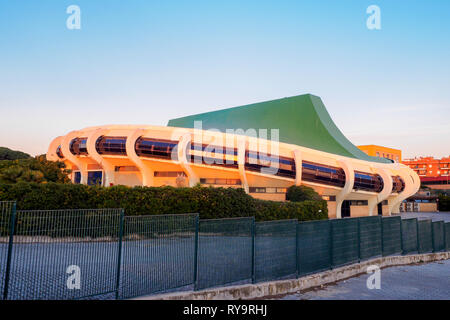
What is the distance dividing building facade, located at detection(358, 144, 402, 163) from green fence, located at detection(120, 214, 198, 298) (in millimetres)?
75051

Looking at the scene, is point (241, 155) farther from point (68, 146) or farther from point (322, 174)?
point (68, 146)

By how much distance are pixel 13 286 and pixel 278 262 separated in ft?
19.7

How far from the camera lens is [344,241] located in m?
10.9

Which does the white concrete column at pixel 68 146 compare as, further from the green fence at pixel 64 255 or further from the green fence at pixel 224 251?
the green fence at pixel 64 255

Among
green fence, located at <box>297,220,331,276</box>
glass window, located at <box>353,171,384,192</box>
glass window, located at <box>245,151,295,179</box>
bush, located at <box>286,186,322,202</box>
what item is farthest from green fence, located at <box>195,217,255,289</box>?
glass window, located at <box>353,171,384,192</box>

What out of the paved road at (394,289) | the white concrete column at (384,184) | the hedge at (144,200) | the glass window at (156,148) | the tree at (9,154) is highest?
the tree at (9,154)

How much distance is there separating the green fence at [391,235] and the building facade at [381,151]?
65.8 m

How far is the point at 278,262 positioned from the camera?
351 inches

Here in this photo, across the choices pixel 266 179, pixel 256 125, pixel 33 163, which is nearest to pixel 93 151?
pixel 33 163

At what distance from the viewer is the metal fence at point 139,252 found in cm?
602

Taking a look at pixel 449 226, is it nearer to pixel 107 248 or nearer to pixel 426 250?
pixel 426 250

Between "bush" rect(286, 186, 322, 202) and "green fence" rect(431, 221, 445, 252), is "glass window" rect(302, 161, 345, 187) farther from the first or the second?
"green fence" rect(431, 221, 445, 252)

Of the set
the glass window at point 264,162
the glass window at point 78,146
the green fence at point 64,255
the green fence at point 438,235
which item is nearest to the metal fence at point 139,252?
the green fence at point 64,255

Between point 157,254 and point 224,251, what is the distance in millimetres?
1680
